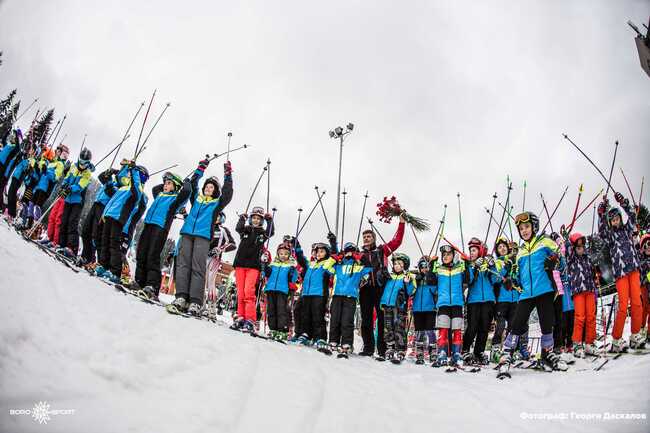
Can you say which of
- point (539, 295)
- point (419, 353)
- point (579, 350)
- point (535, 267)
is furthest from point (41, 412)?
point (579, 350)

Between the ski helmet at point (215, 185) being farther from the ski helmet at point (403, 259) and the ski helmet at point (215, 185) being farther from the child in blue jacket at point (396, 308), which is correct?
the ski helmet at point (403, 259)

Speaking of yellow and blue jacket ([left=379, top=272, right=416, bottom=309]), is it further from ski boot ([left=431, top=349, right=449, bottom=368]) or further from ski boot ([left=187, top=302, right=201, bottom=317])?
ski boot ([left=187, top=302, right=201, bottom=317])

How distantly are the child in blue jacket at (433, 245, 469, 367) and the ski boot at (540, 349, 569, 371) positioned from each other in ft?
4.89

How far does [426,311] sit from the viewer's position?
7.00 meters

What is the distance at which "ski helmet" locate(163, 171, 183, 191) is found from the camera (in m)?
6.41

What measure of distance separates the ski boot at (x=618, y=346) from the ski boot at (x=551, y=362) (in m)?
0.91

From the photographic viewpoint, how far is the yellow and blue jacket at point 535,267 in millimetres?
Result: 4898

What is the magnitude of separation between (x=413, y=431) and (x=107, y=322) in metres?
2.49

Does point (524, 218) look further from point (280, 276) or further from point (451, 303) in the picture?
point (280, 276)

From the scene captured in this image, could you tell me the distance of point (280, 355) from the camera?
404cm

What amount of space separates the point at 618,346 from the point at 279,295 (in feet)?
16.9

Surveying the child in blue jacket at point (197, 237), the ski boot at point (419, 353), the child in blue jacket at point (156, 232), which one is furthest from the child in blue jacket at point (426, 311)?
the child in blue jacket at point (156, 232)

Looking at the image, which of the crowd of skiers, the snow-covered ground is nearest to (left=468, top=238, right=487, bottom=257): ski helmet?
the crowd of skiers

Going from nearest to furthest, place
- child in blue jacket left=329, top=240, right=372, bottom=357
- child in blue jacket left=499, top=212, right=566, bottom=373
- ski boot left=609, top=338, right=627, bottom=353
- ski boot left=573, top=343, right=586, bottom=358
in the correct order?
child in blue jacket left=499, top=212, right=566, bottom=373
ski boot left=609, top=338, right=627, bottom=353
ski boot left=573, top=343, right=586, bottom=358
child in blue jacket left=329, top=240, right=372, bottom=357
